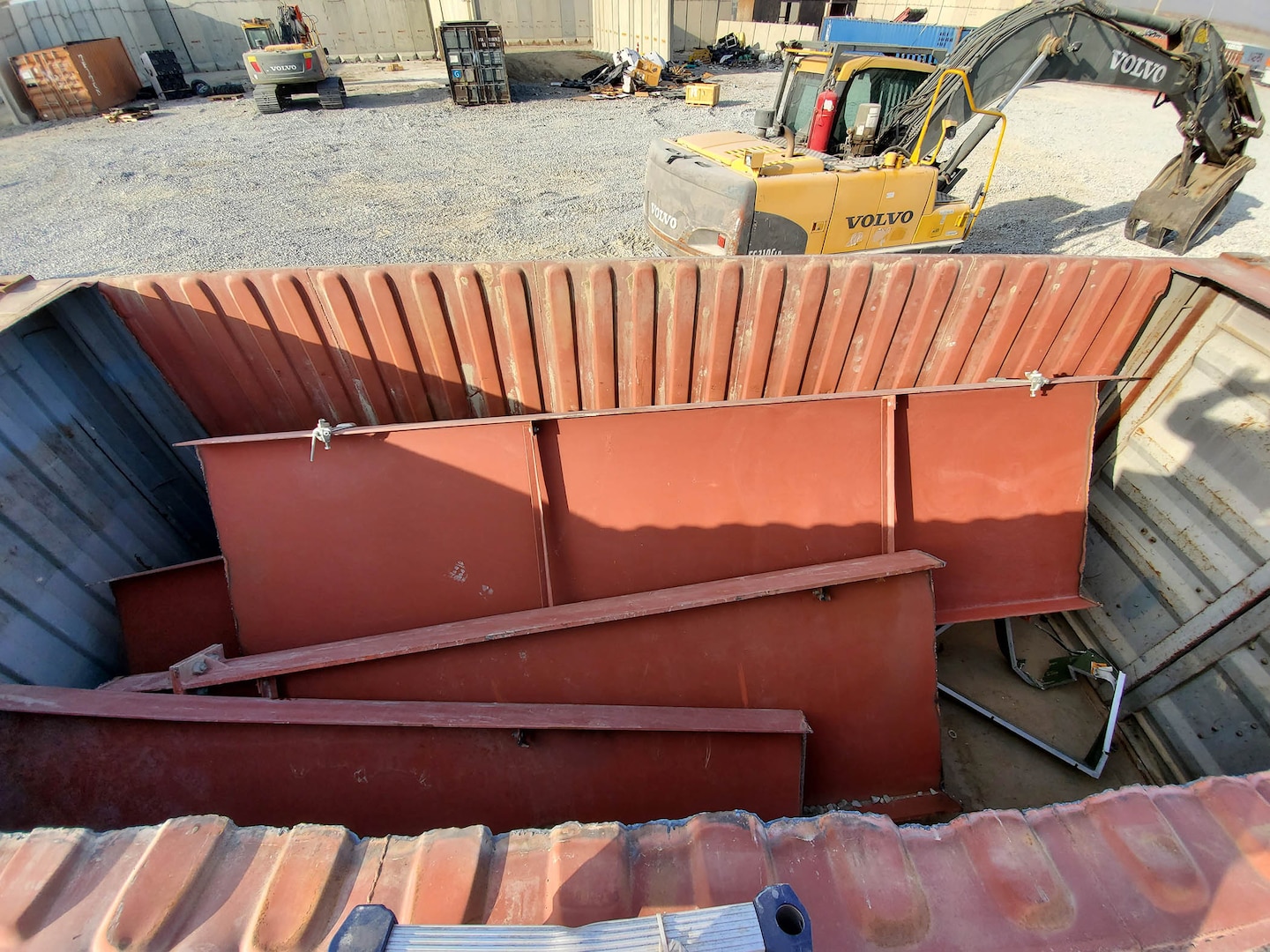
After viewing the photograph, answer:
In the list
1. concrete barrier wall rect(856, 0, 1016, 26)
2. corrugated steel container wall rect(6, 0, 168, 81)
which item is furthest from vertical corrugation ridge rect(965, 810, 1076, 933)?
concrete barrier wall rect(856, 0, 1016, 26)

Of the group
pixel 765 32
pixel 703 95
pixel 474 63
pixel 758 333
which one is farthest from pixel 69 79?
pixel 765 32

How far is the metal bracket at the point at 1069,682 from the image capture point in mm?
Result: 2809

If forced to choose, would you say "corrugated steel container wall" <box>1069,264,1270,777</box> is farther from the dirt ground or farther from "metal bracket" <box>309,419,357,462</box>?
"metal bracket" <box>309,419,357,462</box>

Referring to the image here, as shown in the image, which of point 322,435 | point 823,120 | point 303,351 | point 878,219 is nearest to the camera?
point 322,435

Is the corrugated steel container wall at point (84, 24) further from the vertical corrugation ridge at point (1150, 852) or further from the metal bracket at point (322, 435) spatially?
the vertical corrugation ridge at point (1150, 852)

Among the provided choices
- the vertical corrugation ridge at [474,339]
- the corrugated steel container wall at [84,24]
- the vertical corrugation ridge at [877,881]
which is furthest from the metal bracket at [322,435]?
the corrugated steel container wall at [84,24]

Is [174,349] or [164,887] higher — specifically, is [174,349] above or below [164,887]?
below

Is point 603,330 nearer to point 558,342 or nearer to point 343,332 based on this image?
point 558,342

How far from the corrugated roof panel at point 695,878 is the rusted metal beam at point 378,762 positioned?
936 millimetres

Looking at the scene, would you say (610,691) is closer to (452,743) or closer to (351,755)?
(452,743)

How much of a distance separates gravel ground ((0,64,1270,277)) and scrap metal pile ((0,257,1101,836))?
198 inches

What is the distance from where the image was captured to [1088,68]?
18.3ft

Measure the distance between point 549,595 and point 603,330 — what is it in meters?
1.47

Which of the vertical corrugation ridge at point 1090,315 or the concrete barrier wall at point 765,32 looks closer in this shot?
the vertical corrugation ridge at point 1090,315
